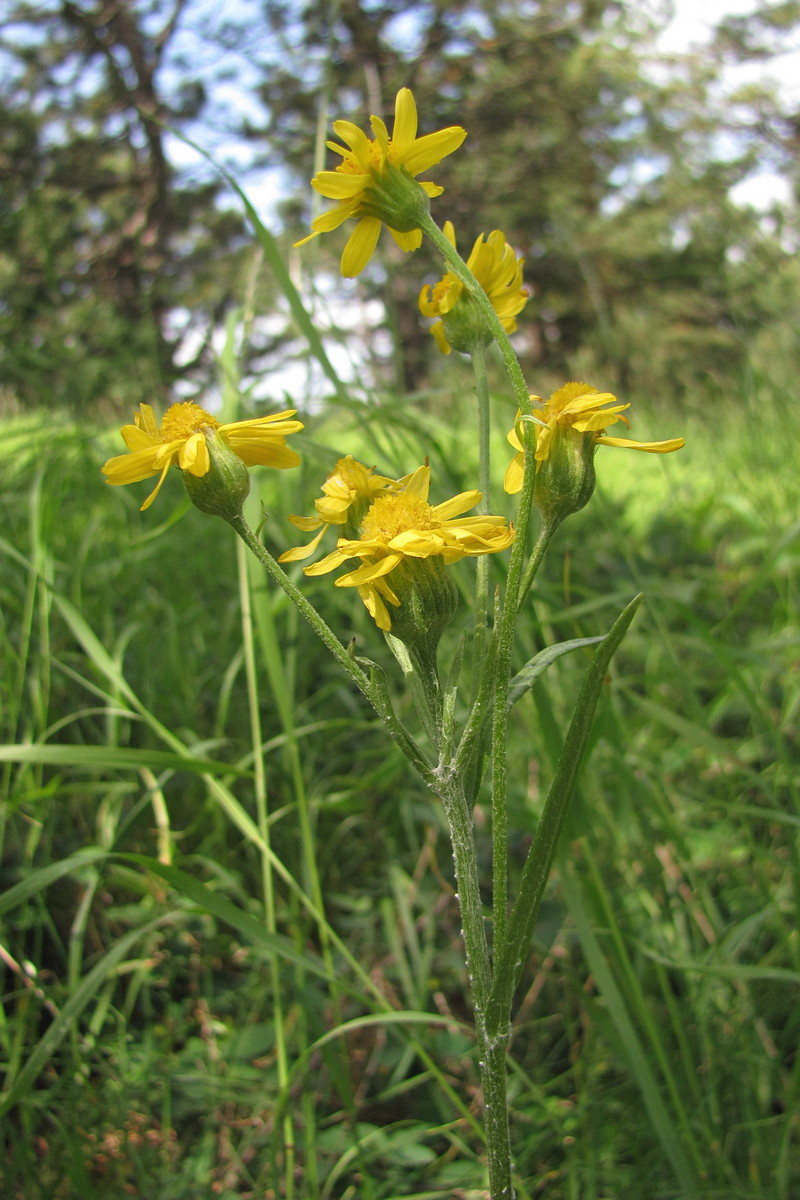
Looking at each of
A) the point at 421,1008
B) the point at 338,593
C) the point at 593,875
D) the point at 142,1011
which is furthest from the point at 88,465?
the point at 593,875

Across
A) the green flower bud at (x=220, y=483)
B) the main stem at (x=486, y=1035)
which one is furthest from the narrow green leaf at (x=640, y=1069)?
the green flower bud at (x=220, y=483)

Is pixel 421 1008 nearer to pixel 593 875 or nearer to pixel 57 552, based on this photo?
pixel 593 875

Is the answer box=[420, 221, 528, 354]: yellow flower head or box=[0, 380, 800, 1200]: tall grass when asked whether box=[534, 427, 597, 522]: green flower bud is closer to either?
box=[420, 221, 528, 354]: yellow flower head

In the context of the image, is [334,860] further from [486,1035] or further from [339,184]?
[339,184]

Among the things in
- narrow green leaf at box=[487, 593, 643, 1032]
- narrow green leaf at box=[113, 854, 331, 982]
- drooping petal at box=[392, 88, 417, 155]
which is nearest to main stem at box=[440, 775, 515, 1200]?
narrow green leaf at box=[487, 593, 643, 1032]

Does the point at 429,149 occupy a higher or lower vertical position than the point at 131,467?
higher

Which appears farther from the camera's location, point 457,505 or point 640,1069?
point 640,1069

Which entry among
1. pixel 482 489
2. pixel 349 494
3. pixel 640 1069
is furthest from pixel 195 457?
pixel 640 1069
